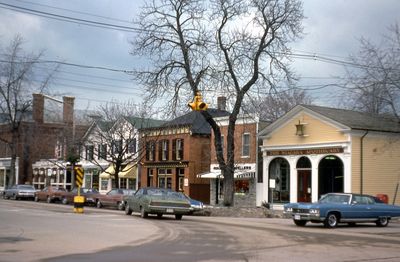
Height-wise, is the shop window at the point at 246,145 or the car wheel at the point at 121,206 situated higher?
the shop window at the point at 246,145

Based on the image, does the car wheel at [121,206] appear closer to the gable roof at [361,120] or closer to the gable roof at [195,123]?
the gable roof at [361,120]

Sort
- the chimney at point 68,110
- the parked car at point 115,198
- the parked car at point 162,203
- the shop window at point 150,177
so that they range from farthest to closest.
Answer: the chimney at point 68,110, the shop window at point 150,177, the parked car at point 115,198, the parked car at point 162,203

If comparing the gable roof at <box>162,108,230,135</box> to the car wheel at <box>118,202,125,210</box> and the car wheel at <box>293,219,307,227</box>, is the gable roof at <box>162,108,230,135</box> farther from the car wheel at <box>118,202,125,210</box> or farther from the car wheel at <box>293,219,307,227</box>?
the car wheel at <box>293,219,307,227</box>

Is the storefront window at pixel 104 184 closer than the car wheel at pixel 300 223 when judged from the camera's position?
No

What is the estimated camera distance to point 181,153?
53.9 meters

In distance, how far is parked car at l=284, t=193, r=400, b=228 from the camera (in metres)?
25.3

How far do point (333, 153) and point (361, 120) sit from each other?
3320 mm

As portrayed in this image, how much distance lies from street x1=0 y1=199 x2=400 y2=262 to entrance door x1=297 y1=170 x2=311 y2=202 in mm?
16610

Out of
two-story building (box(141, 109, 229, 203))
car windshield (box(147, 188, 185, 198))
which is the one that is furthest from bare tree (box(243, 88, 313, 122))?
car windshield (box(147, 188, 185, 198))

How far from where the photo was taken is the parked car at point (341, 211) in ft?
83.1

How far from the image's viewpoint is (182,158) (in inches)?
2106

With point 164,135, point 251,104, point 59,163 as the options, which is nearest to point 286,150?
point 251,104

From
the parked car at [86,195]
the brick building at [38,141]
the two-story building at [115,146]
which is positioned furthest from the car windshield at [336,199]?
the brick building at [38,141]

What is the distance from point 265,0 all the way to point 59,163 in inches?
1492
